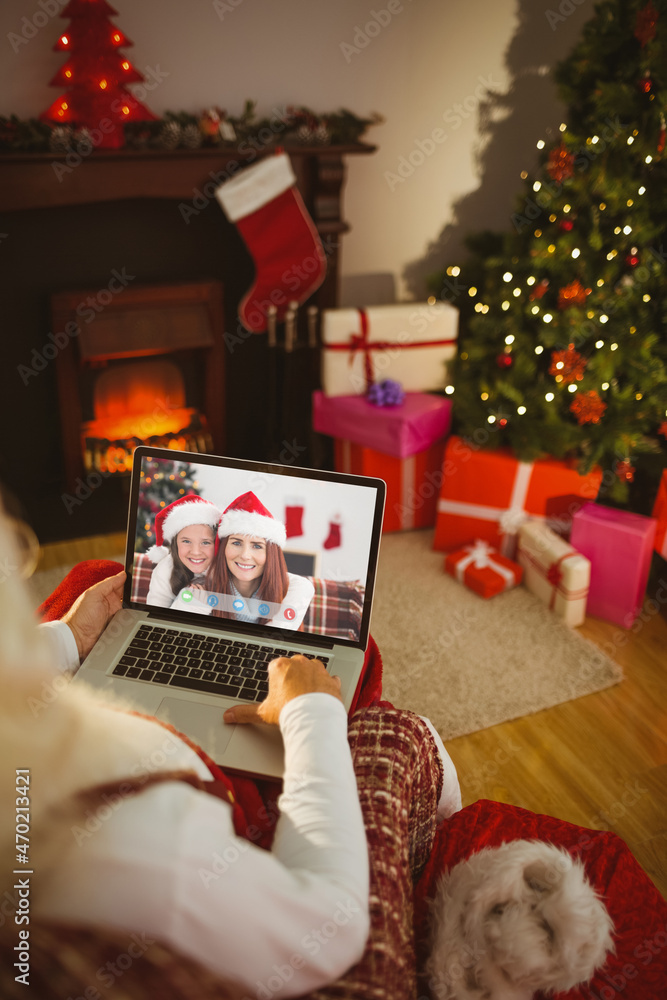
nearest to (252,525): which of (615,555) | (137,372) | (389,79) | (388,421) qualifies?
(388,421)

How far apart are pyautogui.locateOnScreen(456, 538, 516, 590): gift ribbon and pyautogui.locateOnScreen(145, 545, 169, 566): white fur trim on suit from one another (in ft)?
4.47

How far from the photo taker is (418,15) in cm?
248

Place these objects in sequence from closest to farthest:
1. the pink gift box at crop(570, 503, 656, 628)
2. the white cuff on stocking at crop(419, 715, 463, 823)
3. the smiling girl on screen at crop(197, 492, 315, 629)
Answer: the white cuff on stocking at crop(419, 715, 463, 823) < the smiling girl on screen at crop(197, 492, 315, 629) < the pink gift box at crop(570, 503, 656, 628)

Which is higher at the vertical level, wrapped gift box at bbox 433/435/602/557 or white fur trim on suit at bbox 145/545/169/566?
white fur trim on suit at bbox 145/545/169/566

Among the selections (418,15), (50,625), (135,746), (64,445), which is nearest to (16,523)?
(135,746)

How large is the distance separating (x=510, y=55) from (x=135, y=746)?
9.04 ft

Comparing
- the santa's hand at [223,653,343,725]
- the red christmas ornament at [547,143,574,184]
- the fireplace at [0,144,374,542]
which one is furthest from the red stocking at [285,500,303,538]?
the red christmas ornament at [547,143,574,184]

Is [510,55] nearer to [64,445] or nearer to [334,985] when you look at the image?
[64,445]

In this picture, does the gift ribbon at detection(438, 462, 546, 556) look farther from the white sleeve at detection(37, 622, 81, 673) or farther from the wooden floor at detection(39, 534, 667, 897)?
the white sleeve at detection(37, 622, 81, 673)

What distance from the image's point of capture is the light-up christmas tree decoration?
201 centimetres

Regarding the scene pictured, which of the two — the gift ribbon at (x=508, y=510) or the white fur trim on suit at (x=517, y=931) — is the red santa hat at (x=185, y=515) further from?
the gift ribbon at (x=508, y=510)

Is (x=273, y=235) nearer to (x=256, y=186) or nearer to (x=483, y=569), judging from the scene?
(x=256, y=186)

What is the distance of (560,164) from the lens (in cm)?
216

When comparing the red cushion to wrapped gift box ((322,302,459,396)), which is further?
wrapped gift box ((322,302,459,396))
